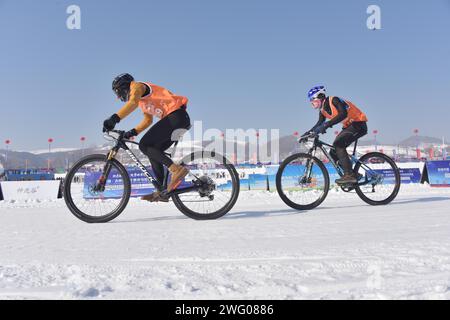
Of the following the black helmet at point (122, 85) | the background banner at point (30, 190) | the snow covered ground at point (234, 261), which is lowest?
the background banner at point (30, 190)

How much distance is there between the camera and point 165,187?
4871 millimetres

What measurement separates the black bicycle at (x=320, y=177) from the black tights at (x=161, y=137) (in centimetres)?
199

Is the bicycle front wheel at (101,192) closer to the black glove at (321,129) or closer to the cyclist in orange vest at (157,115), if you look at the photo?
the cyclist in orange vest at (157,115)

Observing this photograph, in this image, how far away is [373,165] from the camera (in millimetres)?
6562

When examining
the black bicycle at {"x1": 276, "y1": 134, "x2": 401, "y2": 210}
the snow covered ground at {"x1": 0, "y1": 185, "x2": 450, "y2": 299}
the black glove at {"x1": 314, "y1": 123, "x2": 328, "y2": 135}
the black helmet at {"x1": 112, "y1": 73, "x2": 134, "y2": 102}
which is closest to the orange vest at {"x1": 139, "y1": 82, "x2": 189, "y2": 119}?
the black helmet at {"x1": 112, "y1": 73, "x2": 134, "y2": 102}

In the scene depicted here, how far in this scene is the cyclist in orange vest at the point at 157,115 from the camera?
4.79m

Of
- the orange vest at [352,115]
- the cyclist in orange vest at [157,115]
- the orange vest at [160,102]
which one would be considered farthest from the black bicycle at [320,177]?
the orange vest at [160,102]

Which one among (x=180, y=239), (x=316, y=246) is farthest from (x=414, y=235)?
(x=180, y=239)

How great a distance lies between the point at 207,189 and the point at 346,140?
2779 mm

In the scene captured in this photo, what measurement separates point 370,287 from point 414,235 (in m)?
1.71

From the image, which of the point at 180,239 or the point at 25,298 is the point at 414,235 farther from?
the point at 25,298

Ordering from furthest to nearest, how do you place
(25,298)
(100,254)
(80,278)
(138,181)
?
1. (138,181)
2. (100,254)
3. (80,278)
4. (25,298)

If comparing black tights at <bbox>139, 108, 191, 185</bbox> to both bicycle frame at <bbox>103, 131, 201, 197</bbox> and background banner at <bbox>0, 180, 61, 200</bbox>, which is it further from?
background banner at <bbox>0, 180, 61, 200</bbox>

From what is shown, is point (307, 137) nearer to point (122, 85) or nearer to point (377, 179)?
point (377, 179)
